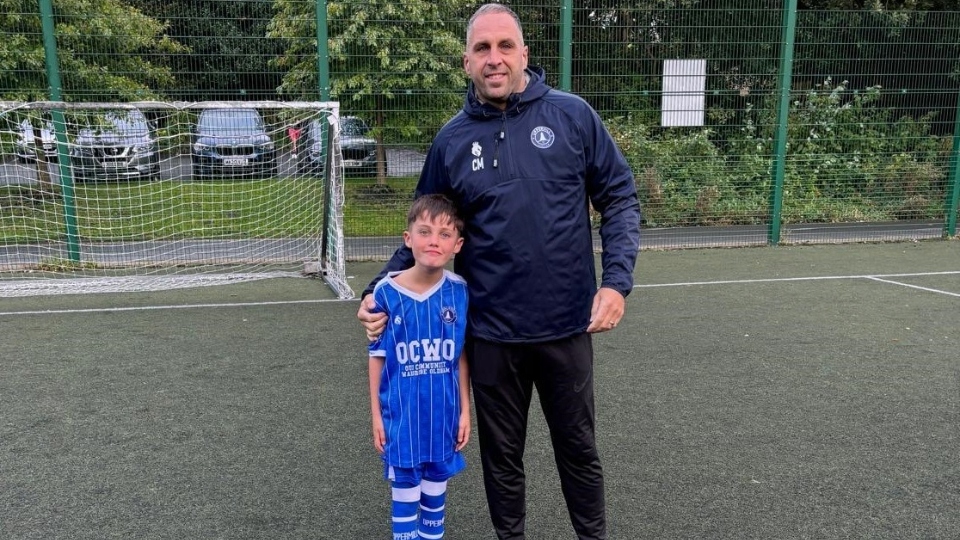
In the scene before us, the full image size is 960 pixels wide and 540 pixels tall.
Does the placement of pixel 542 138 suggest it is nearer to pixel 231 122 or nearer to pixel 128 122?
pixel 231 122

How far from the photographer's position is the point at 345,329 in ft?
17.8

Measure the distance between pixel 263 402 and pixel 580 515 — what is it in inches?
87.1

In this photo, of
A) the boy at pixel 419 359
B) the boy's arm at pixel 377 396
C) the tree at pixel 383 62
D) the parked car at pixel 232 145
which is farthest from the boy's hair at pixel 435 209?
the tree at pixel 383 62

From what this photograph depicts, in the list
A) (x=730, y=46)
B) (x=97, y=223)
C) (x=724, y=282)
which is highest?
(x=730, y=46)

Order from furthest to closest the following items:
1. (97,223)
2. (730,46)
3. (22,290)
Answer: (730,46), (97,223), (22,290)

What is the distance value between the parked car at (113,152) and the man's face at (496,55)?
6146 mm

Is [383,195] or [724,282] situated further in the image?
[383,195]

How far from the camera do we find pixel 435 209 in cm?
220

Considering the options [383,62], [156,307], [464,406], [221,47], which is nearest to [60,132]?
[221,47]

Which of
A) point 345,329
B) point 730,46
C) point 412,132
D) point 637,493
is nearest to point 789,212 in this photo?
point 730,46

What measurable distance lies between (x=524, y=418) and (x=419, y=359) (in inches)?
16.6

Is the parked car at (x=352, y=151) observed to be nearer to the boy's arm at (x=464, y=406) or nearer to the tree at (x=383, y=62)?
the tree at (x=383, y=62)

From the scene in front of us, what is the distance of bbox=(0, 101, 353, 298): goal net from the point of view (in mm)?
7316

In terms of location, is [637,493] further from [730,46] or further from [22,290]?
[730,46]
